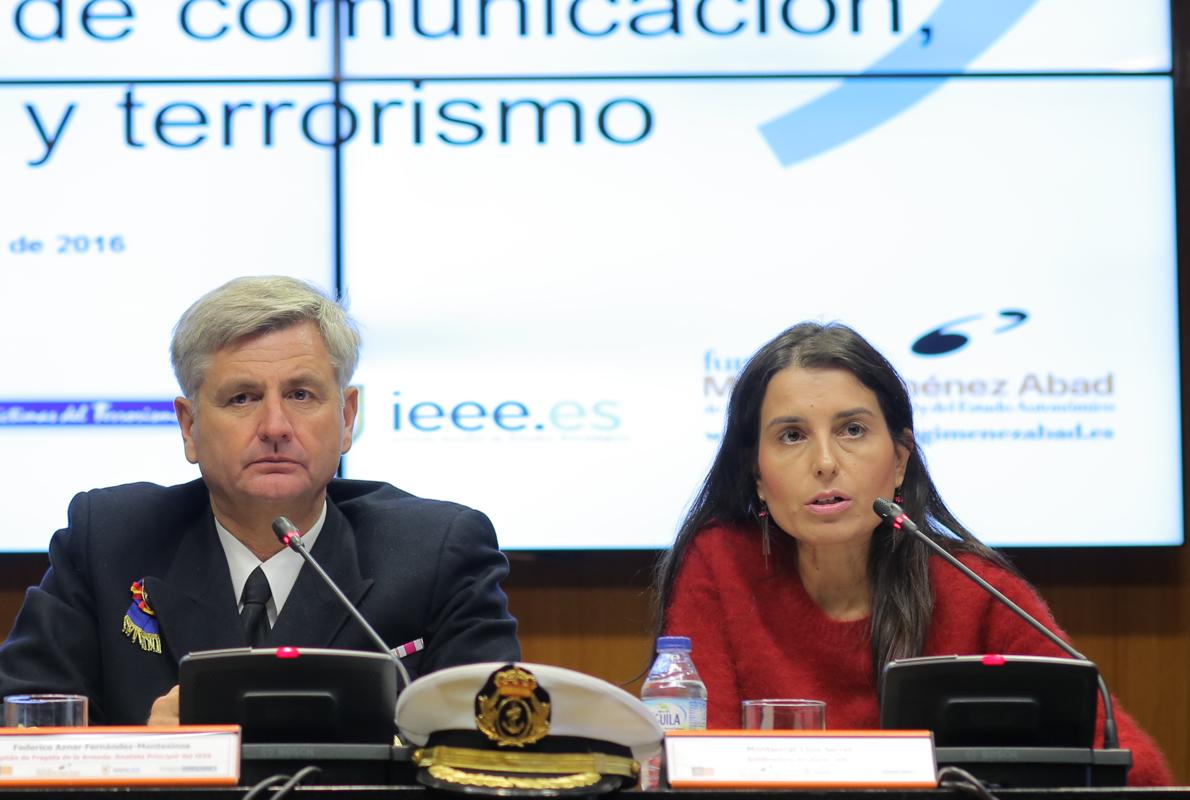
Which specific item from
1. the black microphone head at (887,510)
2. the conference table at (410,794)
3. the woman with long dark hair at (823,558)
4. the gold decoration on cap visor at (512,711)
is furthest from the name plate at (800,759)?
the woman with long dark hair at (823,558)

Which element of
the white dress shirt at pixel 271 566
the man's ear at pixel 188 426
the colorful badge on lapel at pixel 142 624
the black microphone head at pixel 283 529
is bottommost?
the colorful badge on lapel at pixel 142 624

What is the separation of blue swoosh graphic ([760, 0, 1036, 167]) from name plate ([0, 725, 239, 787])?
8.33 ft

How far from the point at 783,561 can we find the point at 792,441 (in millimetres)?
243

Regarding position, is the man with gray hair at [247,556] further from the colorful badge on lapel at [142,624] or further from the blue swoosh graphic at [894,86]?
the blue swoosh graphic at [894,86]

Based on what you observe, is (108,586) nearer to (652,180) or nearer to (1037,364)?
(652,180)

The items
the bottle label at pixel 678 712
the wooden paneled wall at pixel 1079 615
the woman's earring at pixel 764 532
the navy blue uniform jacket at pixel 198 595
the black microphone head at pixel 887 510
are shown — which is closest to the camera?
the bottle label at pixel 678 712

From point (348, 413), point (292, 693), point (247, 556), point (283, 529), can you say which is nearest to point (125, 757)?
point (292, 693)

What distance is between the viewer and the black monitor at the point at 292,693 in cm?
149

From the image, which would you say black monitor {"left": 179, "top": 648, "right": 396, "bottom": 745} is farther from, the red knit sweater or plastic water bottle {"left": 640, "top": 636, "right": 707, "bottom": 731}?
the red knit sweater

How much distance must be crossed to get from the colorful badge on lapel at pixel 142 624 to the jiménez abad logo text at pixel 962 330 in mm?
2051

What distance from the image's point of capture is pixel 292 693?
1.49 m

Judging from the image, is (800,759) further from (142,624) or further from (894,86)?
(894,86)

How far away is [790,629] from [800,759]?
3.45 ft

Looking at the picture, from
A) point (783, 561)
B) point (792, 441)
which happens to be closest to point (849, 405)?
point (792, 441)
